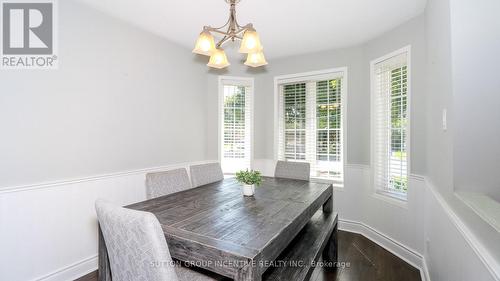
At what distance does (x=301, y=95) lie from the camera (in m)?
3.80

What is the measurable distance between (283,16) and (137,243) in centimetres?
249

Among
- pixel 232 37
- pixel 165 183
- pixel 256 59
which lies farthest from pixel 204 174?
pixel 232 37

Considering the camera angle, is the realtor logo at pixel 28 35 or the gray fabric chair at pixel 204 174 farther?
the gray fabric chair at pixel 204 174

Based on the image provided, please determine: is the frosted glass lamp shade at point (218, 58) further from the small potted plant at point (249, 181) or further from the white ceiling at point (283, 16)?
the small potted plant at point (249, 181)

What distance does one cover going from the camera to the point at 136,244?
1070mm

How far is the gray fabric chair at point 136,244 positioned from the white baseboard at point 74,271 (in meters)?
1.32

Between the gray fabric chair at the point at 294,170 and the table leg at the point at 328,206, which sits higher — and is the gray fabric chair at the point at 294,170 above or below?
above

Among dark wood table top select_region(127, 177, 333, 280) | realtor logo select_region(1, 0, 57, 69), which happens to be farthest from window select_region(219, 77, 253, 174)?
realtor logo select_region(1, 0, 57, 69)

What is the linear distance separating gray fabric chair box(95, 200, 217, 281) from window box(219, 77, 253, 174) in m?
2.72

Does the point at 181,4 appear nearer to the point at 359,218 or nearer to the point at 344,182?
the point at 344,182

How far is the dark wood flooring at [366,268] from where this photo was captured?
7.16 feet

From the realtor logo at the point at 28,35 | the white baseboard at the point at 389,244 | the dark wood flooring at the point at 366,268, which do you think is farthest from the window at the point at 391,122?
the realtor logo at the point at 28,35

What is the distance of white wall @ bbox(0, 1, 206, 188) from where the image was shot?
188cm

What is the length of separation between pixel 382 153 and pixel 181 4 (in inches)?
115
